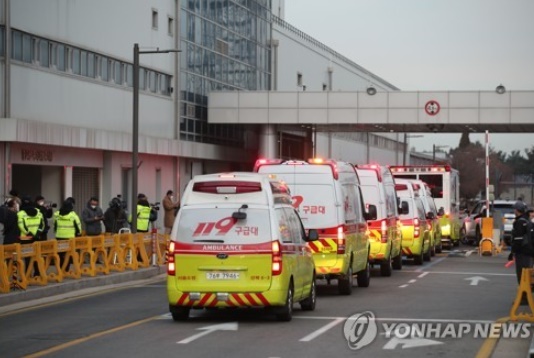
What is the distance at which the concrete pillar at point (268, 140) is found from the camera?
2336 inches

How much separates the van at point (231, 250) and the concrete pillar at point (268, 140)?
41420 millimetres

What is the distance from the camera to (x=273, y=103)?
57.2 meters

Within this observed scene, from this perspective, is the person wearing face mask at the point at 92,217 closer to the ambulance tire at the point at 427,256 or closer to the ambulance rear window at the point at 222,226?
the ambulance tire at the point at 427,256

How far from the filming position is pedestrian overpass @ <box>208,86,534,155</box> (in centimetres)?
5509

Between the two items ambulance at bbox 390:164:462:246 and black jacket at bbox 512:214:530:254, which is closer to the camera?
black jacket at bbox 512:214:530:254

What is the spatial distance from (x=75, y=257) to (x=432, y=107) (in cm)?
3361

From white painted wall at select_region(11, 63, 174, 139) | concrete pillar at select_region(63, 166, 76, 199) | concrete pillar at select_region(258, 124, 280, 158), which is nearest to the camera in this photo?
white painted wall at select_region(11, 63, 174, 139)

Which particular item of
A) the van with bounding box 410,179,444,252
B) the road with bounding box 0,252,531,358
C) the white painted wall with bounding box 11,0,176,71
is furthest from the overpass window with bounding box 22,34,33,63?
the road with bounding box 0,252,531,358

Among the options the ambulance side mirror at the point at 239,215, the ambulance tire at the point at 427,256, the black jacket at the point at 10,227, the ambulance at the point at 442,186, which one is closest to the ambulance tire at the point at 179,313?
the ambulance side mirror at the point at 239,215

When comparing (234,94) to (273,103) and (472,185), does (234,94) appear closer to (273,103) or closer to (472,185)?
(273,103)

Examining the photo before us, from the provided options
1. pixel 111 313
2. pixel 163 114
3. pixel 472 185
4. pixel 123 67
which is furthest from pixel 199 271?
pixel 472 185

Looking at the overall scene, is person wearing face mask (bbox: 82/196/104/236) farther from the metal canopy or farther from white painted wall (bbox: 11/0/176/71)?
the metal canopy

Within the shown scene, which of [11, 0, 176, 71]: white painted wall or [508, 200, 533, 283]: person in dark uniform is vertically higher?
[11, 0, 176, 71]: white painted wall

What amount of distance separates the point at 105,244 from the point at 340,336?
40.1 ft
